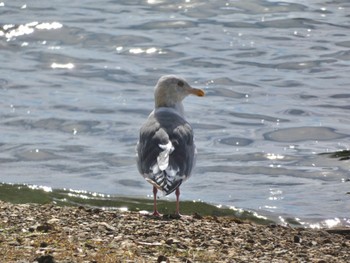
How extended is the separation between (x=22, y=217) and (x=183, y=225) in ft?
4.64

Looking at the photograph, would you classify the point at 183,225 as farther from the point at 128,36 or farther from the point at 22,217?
the point at 128,36

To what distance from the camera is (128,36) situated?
26.0m

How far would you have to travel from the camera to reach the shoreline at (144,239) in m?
8.74

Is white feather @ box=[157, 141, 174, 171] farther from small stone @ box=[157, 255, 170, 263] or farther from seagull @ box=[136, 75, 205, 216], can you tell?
small stone @ box=[157, 255, 170, 263]

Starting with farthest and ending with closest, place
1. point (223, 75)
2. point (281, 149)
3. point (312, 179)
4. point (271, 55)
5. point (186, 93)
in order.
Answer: point (271, 55) → point (223, 75) → point (281, 149) → point (312, 179) → point (186, 93)

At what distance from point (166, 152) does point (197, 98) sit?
8921 mm

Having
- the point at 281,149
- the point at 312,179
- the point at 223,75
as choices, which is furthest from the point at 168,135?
the point at 223,75

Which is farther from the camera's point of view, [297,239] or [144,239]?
[297,239]

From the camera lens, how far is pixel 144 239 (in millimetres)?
9555

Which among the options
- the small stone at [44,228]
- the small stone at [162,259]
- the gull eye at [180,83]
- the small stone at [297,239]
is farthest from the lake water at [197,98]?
the small stone at [162,259]

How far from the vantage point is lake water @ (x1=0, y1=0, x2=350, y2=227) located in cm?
1576

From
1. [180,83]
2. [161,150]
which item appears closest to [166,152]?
[161,150]

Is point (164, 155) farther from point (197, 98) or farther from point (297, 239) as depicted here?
point (197, 98)

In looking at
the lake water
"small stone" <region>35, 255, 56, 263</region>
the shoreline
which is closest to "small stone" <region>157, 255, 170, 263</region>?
the shoreline
